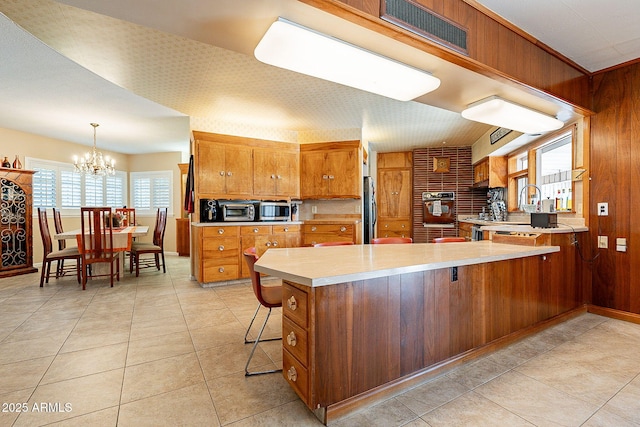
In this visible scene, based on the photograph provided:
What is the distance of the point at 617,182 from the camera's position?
2.92 meters

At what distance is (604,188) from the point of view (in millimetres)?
3010

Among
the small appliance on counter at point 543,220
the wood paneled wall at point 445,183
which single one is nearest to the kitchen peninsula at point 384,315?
the small appliance on counter at point 543,220

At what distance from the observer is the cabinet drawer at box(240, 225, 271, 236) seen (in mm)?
Answer: 4393

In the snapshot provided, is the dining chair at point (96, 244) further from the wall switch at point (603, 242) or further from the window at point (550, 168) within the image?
the wall switch at point (603, 242)

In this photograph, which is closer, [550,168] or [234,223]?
[550,168]

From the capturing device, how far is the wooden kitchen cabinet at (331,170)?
16.0 ft

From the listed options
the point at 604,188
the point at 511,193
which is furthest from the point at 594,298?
the point at 511,193

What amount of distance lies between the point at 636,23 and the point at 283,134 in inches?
168

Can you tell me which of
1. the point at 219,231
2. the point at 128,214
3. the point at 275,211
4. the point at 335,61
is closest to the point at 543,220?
the point at 335,61

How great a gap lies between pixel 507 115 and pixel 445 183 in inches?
167

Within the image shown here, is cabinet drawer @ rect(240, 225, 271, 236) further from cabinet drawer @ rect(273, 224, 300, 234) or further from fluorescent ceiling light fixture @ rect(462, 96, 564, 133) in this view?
fluorescent ceiling light fixture @ rect(462, 96, 564, 133)

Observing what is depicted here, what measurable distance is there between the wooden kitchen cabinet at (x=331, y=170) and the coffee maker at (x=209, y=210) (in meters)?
1.46

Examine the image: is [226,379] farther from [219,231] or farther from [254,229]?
[254,229]

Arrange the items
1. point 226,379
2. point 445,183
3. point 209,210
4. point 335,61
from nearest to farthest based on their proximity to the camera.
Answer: point 335,61 → point 226,379 → point 209,210 → point 445,183
